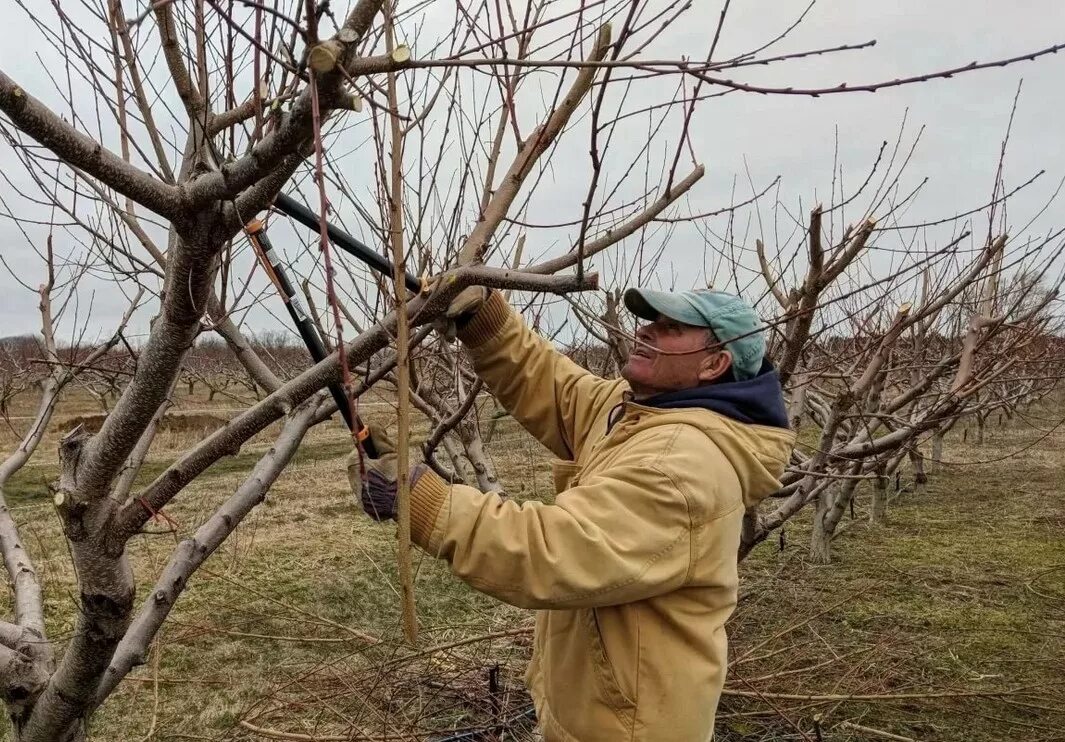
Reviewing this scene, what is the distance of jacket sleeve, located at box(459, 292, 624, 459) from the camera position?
2.23m

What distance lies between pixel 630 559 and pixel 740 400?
58 cm

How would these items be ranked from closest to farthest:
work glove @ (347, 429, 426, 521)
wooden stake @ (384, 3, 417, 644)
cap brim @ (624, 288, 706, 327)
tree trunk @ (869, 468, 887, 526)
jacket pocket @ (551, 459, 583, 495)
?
wooden stake @ (384, 3, 417, 644)
work glove @ (347, 429, 426, 521)
cap brim @ (624, 288, 706, 327)
jacket pocket @ (551, 459, 583, 495)
tree trunk @ (869, 468, 887, 526)

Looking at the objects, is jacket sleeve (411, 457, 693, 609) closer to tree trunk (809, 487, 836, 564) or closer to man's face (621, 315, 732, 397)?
man's face (621, 315, 732, 397)

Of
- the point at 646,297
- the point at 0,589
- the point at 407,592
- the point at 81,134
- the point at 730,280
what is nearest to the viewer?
the point at 407,592

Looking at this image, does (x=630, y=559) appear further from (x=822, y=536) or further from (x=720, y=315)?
(x=822, y=536)

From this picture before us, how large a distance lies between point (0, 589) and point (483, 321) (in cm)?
666

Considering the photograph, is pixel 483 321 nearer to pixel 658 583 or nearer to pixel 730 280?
pixel 658 583

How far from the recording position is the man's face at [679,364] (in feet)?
6.56

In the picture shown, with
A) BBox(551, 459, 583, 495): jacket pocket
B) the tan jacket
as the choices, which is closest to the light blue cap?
the tan jacket

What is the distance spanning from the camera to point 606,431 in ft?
7.04

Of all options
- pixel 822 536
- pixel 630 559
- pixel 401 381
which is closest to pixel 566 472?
pixel 630 559

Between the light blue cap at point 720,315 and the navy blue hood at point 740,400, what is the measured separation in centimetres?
9

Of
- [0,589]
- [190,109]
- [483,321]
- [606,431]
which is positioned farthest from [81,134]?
[0,589]

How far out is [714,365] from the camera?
2.02 m
